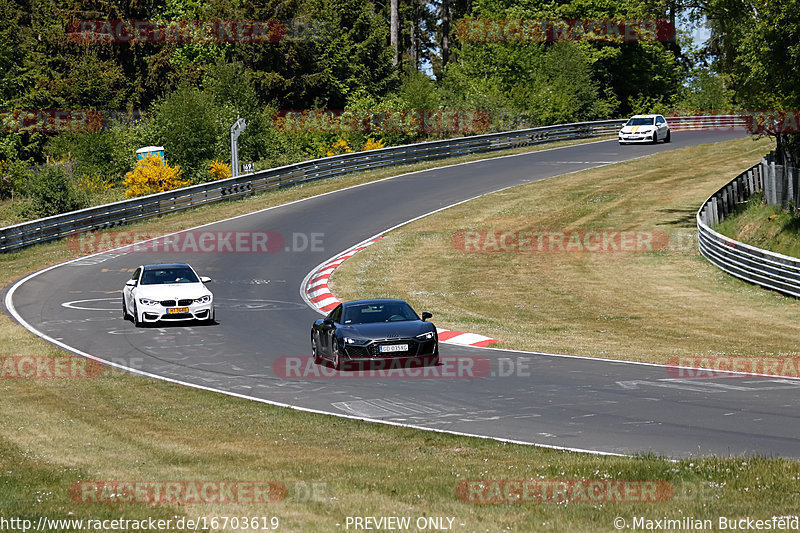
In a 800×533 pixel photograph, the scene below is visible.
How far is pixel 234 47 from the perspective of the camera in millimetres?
78562

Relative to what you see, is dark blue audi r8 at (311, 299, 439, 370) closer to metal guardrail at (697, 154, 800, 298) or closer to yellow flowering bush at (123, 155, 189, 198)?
metal guardrail at (697, 154, 800, 298)

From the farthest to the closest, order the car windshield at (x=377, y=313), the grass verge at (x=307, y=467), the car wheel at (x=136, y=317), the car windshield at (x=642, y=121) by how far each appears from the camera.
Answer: the car windshield at (x=642, y=121) < the car wheel at (x=136, y=317) < the car windshield at (x=377, y=313) < the grass verge at (x=307, y=467)

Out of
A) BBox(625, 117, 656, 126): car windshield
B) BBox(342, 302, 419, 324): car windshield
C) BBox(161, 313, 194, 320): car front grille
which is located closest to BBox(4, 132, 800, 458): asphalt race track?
BBox(161, 313, 194, 320): car front grille

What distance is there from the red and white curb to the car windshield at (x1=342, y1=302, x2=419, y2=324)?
7.93 ft

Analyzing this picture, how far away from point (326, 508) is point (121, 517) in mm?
1761

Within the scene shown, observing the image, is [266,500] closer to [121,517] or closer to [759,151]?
[121,517]

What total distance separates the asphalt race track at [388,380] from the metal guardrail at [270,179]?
4473 millimetres

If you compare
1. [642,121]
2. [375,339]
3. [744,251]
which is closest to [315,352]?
[375,339]

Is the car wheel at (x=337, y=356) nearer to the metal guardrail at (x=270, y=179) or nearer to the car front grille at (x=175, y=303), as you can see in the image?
the car front grille at (x=175, y=303)

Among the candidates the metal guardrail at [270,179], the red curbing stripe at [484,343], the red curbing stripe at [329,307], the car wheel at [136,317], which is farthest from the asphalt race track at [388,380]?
the metal guardrail at [270,179]

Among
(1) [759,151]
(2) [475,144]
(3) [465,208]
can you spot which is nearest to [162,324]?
(3) [465,208]

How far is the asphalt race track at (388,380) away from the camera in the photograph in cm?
1240

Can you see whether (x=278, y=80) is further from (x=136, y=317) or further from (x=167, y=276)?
(x=136, y=317)

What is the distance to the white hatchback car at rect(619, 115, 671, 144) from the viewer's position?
61.8m
